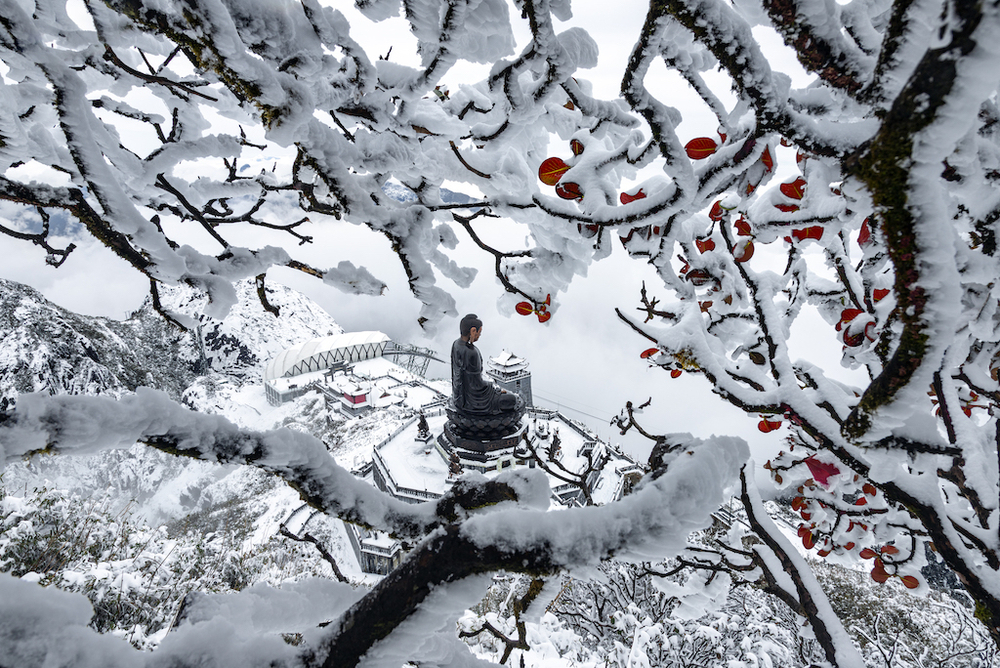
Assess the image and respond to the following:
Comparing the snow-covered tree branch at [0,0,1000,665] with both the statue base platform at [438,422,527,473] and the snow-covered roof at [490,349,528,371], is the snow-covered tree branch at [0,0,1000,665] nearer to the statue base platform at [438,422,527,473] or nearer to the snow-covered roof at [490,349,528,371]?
the statue base platform at [438,422,527,473]

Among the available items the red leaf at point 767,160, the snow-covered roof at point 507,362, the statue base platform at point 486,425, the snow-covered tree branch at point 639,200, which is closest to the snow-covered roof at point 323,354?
the snow-covered roof at point 507,362

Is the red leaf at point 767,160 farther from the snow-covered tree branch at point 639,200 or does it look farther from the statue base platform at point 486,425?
the statue base platform at point 486,425

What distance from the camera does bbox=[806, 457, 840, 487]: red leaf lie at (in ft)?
9.24

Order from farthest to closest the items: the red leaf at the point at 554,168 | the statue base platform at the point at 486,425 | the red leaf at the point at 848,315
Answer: the statue base platform at the point at 486,425
the red leaf at the point at 848,315
the red leaf at the point at 554,168

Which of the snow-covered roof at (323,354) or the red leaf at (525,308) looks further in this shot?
the snow-covered roof at (323,354)

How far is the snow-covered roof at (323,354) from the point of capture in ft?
128

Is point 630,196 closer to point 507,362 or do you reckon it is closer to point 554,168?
point 554,168

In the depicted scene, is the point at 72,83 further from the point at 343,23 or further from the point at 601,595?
the point at 601,595

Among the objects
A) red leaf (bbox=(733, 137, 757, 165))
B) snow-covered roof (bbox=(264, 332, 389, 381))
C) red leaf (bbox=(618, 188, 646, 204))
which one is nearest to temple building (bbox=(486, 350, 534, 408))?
red leaf (bbox=(618, 188, 646, 204))

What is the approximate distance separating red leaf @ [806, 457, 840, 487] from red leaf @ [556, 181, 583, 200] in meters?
2.39

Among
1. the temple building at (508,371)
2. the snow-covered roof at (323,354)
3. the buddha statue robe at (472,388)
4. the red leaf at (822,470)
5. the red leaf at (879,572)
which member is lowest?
the red leaf at (879,572)

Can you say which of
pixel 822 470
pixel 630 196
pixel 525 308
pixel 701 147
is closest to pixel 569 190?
pixel 630 196

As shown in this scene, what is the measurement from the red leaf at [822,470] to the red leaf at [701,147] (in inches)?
87.4

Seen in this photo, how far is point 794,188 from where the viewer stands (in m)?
2.09
